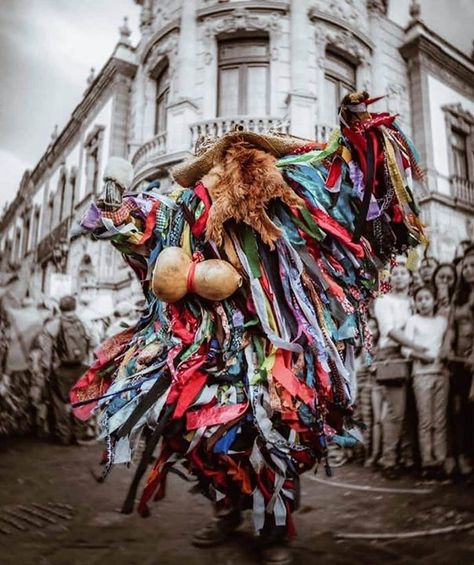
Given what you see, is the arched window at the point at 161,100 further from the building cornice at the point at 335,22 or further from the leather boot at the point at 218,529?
the leather boot at the point at 218,529

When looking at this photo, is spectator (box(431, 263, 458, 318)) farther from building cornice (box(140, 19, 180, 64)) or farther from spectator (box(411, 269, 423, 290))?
building cornice (box(140, 19, 180, 64))

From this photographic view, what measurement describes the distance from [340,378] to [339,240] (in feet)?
1.11

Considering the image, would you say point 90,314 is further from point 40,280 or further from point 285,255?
point 285,255

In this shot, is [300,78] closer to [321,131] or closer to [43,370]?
[321,131]

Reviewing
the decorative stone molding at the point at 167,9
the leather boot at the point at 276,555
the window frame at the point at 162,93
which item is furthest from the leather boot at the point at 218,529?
the decorative stone molding at the point at 167,9

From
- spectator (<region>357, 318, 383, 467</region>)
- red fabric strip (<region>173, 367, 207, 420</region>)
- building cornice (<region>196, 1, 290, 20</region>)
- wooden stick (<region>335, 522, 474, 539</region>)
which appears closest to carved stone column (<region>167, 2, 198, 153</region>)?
building cornice (<region>196, 1, 290, 20</region>)

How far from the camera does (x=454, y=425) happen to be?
1900mm

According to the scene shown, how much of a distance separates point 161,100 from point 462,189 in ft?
9.45

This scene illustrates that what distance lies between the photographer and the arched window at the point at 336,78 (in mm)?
4359

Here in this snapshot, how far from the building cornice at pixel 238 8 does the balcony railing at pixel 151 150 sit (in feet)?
4.50

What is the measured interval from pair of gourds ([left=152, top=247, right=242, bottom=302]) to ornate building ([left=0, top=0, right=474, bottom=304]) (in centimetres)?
181

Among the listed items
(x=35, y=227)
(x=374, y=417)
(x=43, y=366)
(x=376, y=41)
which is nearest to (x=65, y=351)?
(x=43, y=366)

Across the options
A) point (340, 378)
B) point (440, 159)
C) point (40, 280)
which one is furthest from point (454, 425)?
point (40, 280)

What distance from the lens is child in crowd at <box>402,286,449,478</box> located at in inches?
74.3
